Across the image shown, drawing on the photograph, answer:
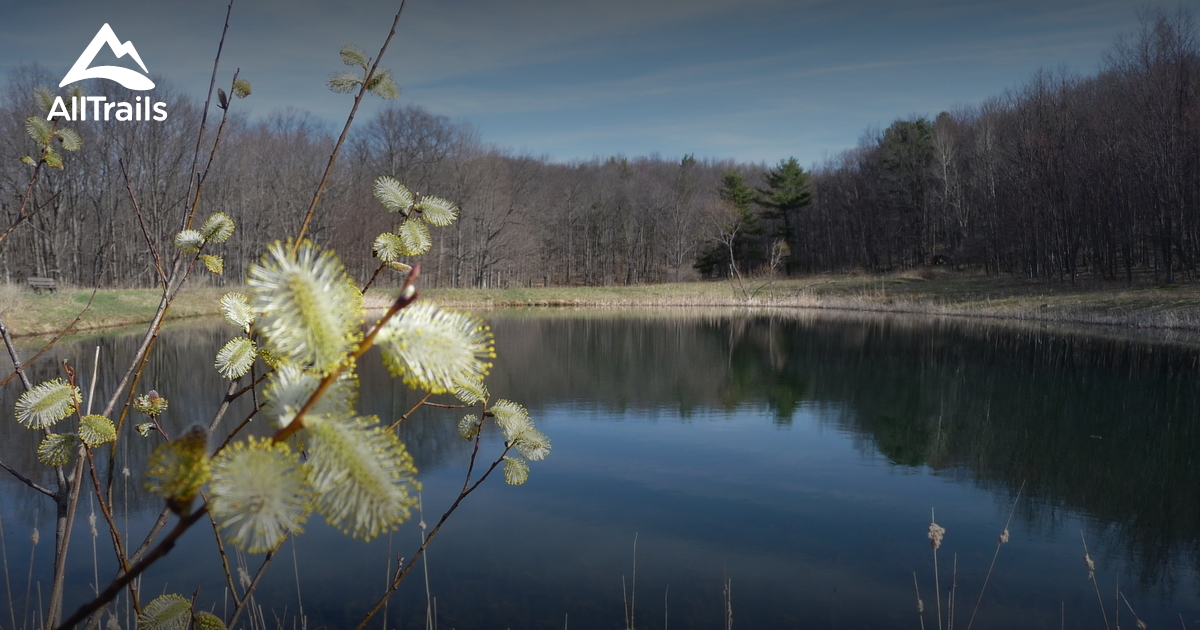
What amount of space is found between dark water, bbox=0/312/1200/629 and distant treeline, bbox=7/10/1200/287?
29.9 feet

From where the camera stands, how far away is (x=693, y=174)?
194 ft

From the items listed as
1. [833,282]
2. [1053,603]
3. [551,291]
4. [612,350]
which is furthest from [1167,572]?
[833,282]

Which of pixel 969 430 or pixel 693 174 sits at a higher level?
pixel 693 174

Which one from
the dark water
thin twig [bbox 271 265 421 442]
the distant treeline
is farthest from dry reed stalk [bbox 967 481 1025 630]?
the distant treeline

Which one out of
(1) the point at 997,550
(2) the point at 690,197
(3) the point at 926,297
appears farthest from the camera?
(2) the point at 690,197

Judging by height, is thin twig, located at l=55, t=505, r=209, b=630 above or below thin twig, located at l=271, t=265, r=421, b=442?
below

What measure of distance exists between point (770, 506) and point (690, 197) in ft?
164

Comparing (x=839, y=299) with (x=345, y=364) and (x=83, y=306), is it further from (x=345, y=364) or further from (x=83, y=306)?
(x=345, y=364)

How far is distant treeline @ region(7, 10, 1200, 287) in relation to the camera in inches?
950

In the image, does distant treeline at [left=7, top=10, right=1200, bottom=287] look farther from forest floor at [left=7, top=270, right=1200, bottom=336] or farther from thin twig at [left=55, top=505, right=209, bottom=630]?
thin twig at [left=55, top=505, right=209, bottom=630]

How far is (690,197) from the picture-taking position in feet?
181

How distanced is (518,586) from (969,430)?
22.6ft

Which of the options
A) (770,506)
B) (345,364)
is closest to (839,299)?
(770,506)

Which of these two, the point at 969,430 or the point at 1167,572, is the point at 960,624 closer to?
the point at 1167,572
